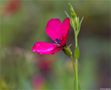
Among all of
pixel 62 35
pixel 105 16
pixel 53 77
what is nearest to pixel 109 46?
pixel 105 16

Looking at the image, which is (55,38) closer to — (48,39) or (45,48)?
(45,48)

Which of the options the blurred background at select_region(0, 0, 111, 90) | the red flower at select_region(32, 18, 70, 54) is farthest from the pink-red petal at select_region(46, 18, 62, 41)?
the blurred background at select_region(0, 0, 111, 90)

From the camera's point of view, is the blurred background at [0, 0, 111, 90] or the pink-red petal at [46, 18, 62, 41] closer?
the pink-red petal at [46, 18, 62, 41]

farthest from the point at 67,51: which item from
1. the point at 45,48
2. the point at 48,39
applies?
the point at 48,39

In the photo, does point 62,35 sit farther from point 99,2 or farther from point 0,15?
point 99,2

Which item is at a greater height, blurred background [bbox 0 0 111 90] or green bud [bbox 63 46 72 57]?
green bud [bbox 63 46 72 57]

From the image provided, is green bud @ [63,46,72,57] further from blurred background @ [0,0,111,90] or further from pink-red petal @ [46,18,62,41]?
blurred background @ [0,0,111,90]

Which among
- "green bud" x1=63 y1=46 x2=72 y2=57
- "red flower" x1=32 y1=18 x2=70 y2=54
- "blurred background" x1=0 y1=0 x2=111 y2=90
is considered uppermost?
"red flower" x1=32 y1=18 x2=70 y2=54
